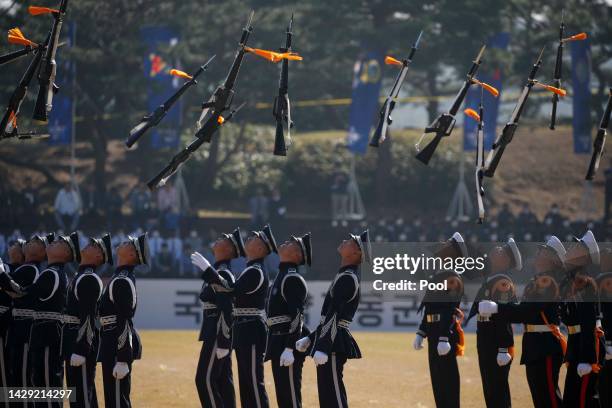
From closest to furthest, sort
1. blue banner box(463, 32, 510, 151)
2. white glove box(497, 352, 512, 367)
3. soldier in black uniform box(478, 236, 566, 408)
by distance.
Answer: soldier in black uniform box(478, 236, 566, 408), white glove box(497, 352, 512, 367), blue banner box(463, 32, 510, 151)

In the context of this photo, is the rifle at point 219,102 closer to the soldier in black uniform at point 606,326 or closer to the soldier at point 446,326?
the soldier at point 446,326

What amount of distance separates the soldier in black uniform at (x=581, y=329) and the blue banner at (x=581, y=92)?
17596mm

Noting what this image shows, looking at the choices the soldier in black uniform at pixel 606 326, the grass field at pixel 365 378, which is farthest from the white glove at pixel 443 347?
the grass field at pixel 365 378

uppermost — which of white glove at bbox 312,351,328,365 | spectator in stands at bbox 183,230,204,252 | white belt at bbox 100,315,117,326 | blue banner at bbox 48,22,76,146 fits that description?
blue banner at bbox 48,22,76,146

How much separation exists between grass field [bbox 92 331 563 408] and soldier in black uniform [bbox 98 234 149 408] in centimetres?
249

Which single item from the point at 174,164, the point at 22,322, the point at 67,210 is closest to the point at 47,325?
the point at 22,322

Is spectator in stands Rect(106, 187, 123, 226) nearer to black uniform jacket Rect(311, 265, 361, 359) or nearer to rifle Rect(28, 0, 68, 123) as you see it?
rifle Rect(28, 0, 68, 123)

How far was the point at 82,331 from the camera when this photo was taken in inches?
428

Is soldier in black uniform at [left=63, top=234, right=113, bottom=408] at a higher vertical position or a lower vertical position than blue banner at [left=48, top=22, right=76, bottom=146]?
lower

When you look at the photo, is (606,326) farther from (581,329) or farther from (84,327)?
(84,327)

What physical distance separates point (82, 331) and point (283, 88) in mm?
3413

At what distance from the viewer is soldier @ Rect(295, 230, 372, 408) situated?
10.7 metres

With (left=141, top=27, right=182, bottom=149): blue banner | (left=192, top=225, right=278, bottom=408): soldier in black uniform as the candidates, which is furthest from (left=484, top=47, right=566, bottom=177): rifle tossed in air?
(left=141, top=27, right=182, bottom=149): blue banner

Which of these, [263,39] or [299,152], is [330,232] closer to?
[263,39]
